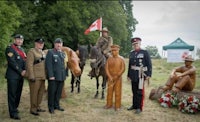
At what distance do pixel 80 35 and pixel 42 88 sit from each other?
Answer: 18.1 m

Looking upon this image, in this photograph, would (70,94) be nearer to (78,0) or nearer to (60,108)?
(60,108)

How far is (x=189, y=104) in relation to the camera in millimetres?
8680

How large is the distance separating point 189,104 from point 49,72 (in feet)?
13.9

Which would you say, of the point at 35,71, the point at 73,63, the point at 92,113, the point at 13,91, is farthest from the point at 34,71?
the point at 92,113

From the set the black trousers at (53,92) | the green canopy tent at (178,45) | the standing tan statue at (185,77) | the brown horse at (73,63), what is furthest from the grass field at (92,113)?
the green canopy tent at (178,45)

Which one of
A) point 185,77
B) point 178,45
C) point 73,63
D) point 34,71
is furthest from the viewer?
point 178,45

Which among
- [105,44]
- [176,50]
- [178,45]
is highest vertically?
[178,45]

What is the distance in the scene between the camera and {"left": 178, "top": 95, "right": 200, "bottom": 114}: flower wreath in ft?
28.3

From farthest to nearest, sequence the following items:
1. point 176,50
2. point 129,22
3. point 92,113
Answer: point 129,22 → point 176,50 → point 92,113

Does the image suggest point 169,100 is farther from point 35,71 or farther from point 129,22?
point 129,22

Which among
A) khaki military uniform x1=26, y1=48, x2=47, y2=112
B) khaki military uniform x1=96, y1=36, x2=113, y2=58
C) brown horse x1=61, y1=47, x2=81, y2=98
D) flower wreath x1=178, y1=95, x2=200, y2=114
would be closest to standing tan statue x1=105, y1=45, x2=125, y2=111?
brown horse x1=61, y1=47, x2=81, y2=98

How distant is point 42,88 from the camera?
25.6ft

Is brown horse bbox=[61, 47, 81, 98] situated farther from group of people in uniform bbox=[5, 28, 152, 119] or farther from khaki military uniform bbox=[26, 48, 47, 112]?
khaki military uniform bbox=[26, 48, 47, 112]

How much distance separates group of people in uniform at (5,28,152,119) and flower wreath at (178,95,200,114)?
4.48 ft
